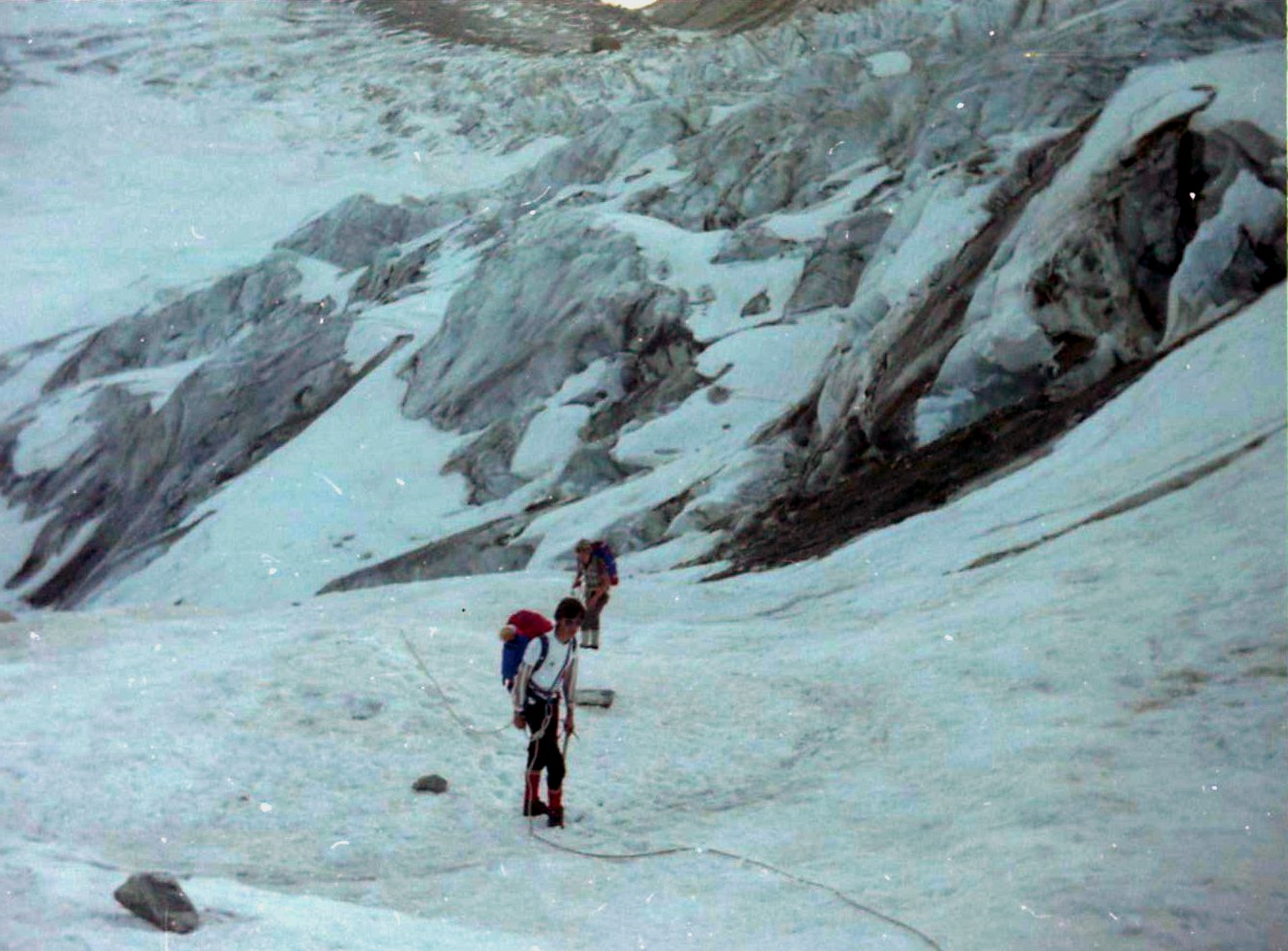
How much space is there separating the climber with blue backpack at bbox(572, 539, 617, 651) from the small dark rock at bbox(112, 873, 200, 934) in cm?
746

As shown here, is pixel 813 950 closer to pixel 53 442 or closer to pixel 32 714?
pixel 32 714

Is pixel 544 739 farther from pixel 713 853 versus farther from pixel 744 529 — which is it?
pixel 744 529

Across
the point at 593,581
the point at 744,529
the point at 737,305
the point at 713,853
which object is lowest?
the point at 737,305

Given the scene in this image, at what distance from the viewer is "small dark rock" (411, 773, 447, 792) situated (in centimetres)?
948

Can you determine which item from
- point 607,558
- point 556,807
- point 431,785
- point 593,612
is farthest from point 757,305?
point 556,807

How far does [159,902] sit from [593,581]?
26.3ft

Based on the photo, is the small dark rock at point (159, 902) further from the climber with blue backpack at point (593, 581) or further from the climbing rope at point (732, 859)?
the climber with blue backpack at point (593, 581)

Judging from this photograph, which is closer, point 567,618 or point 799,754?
point 567,618

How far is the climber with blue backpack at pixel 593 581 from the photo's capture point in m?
13.3

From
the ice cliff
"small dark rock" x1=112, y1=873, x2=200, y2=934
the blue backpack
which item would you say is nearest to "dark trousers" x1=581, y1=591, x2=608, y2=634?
the blue backpack

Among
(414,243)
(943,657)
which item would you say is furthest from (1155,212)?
(414,243)

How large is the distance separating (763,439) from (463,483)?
1165cm

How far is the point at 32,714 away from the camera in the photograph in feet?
35.3

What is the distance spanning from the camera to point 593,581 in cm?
1366
